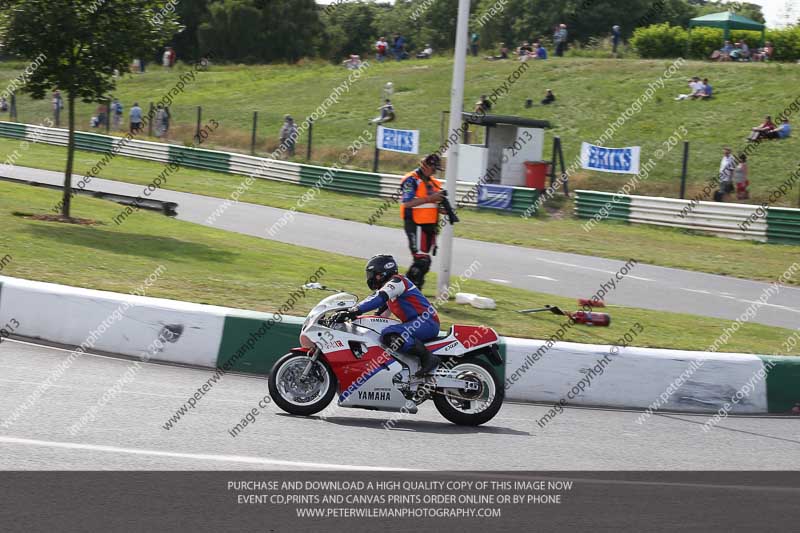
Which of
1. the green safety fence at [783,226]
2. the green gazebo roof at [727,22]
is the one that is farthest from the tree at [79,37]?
the green gazebo roof at [727,22]

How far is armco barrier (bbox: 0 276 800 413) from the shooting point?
34.7 ft

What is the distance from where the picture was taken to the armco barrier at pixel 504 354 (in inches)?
416

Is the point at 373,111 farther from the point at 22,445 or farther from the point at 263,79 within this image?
the point at 22,445

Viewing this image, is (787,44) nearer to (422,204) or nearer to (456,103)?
(456,103)

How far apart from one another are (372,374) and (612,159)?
24.5m

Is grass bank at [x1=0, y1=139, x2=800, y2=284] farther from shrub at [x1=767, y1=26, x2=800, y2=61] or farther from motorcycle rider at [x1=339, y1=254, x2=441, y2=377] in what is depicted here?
shrub at [x1=767, y1=26, x2=800, y2=61]

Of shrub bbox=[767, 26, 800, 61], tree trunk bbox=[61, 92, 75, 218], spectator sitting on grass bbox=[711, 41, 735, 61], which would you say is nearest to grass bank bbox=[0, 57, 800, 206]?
spectator sitting on grass bbox=[711, 41, 735, 61]

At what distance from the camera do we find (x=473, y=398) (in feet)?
30.3

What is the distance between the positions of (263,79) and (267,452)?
5722 centimetres

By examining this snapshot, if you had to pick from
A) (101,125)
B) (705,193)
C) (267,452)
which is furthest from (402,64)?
(267,452)

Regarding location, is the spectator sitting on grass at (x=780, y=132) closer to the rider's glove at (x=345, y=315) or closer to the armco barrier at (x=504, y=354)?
the armco barrier at (x=504, y=354)

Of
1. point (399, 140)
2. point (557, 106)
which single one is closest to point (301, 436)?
point (399, 140)

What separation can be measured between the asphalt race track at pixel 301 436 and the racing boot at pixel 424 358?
1.49 ft

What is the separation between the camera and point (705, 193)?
105ft
